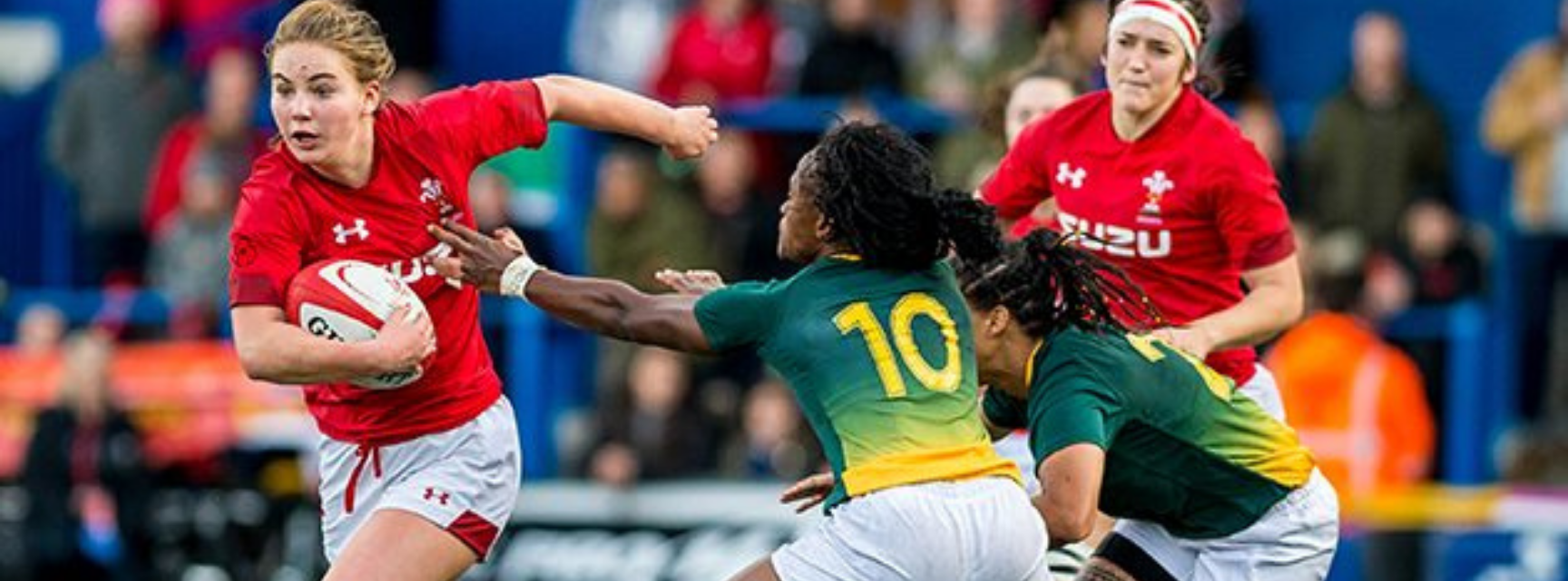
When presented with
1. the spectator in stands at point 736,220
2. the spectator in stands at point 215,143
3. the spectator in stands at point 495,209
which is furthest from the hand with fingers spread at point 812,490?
the spectator in stands at point 215,143

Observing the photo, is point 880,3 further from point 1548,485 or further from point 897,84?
point 1548,485

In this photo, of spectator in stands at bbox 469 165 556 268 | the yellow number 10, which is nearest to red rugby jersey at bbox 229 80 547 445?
the yellow number 10

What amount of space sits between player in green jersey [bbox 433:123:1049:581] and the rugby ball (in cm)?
32

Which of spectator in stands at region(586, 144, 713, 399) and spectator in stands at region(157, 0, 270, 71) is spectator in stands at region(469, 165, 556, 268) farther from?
spectator in stands at region(157, 0, 270, 71)

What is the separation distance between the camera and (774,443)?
1458 cm

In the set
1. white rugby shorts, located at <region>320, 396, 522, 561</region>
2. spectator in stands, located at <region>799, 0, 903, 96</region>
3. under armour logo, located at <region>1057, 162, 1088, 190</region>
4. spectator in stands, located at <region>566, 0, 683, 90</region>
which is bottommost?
spectator in stands, located at <region>566, 0, 683, 90</region>

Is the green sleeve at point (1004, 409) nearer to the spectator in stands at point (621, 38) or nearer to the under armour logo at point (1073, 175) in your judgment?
the under armour logo at point (1073, 175)

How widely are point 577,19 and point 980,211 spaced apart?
8.67 m

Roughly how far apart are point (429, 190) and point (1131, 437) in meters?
1.89

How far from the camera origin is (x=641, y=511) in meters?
14.4

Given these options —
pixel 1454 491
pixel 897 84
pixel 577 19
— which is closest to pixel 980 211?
pixel 1454 491

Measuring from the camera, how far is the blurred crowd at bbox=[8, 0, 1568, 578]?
47.3 ft

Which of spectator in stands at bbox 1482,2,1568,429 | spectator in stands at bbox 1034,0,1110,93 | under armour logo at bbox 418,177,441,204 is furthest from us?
spectator in stands at bbox 1482,2,1568,429

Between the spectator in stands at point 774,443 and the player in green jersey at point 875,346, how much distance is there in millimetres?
6448
